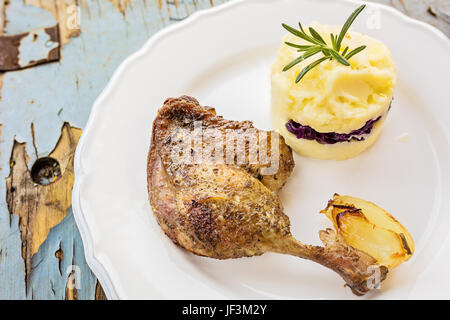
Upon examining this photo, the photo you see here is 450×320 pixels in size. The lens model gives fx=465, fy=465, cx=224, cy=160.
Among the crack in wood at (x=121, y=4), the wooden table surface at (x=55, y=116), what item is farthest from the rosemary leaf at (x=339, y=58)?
the crack in wood at (x=121, y=4)

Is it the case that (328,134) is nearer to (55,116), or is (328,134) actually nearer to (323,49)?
(323,49)

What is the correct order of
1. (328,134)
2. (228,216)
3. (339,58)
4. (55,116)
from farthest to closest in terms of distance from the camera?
(55,116) → (328,134) → (339,58) → (228,216)

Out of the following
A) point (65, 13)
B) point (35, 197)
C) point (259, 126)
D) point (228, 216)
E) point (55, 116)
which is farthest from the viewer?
point (65, 13)

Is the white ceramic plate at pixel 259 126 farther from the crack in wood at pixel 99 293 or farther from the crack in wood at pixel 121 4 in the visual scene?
the crack in wood at pixel 121 4

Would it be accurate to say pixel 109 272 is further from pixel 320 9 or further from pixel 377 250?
pixel 320 9

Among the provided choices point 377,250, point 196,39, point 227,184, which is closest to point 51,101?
point 196,39

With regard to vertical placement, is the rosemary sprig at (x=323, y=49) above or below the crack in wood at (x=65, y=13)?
below

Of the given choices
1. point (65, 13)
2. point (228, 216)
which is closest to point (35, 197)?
point (228, 216)

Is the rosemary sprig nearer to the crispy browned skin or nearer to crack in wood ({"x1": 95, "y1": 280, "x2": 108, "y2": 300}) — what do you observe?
the crispy browned skin
